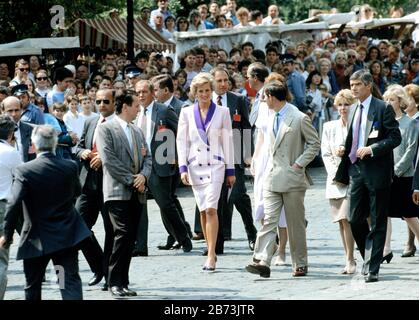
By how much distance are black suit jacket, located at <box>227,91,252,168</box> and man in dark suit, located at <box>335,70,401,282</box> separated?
2.78m

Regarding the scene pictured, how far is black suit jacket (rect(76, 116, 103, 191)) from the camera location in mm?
14406

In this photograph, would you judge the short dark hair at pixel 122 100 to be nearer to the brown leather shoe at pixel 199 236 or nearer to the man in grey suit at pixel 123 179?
the man in grey suit at pixel 123 179

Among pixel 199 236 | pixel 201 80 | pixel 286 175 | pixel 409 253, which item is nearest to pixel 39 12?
pixel 199 236

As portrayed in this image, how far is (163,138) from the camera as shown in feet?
54.3

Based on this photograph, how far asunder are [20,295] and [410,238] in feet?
15.2

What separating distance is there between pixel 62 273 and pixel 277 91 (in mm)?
3760

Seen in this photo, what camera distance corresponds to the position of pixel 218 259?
51.5 feet

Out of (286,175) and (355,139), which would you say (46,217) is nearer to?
(286,175)

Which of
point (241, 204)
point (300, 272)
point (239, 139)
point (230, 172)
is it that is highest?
point (239, 139)

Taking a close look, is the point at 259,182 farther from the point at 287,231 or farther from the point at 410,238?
the point at 410,238

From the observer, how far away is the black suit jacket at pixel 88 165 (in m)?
14.4

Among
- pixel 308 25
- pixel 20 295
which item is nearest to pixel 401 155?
pixel 20 295

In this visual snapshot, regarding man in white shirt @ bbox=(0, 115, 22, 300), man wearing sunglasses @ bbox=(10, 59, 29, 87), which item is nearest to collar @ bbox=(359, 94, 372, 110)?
man in white shirt @ bbox=(0, 115, 22, 300)

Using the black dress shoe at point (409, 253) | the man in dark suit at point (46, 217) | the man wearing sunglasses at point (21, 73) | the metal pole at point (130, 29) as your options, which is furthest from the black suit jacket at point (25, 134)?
the metal pole at point (130, 29)
